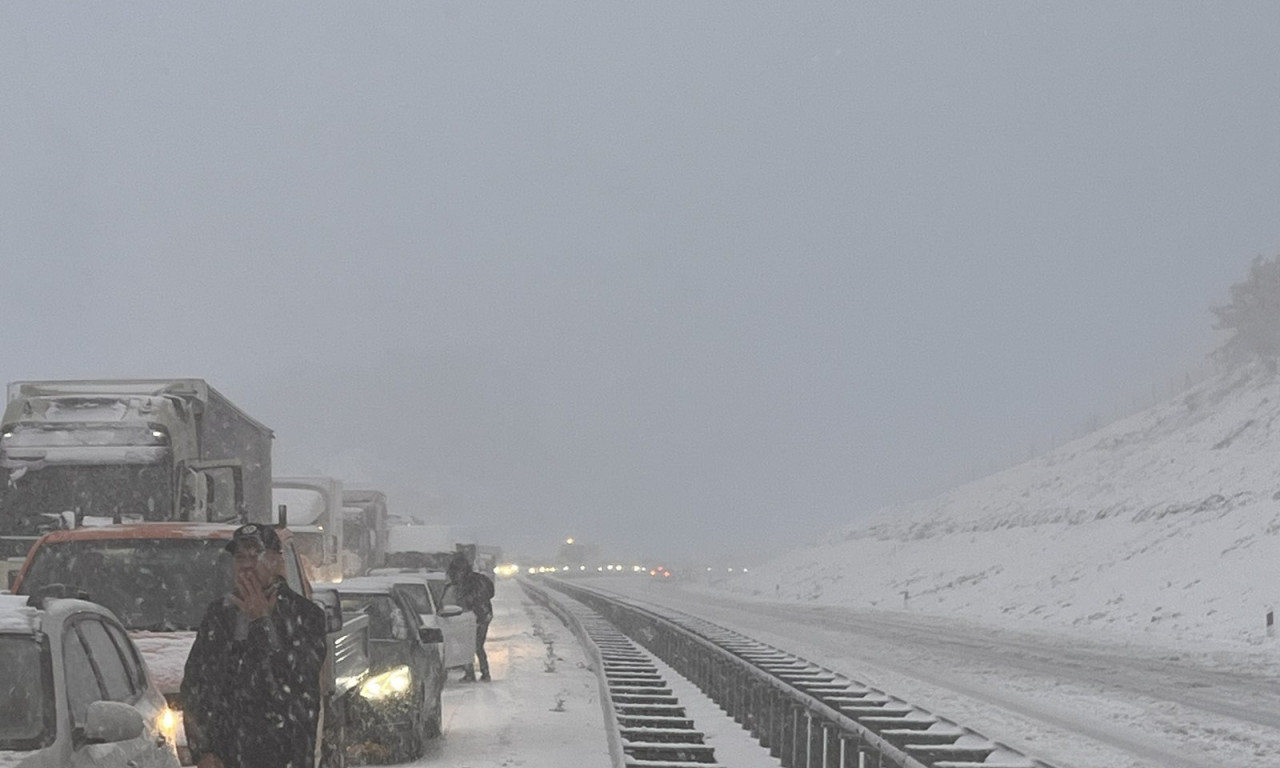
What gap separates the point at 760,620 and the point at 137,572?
37.0m

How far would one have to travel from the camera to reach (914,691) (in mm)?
21906

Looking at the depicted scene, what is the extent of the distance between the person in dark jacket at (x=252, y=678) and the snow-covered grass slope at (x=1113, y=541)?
95.8ft

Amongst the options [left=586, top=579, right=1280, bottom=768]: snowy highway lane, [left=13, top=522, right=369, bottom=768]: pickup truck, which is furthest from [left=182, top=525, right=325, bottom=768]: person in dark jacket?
Result: [left=586, top=579, right=1280, bottom=768]: snowy highway lane

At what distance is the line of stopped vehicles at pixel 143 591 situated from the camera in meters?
6.82

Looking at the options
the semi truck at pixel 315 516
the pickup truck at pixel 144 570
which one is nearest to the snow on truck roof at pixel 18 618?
the pickup truck at pixel 144 570

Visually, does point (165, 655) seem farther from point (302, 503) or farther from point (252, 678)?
point (302, 503)

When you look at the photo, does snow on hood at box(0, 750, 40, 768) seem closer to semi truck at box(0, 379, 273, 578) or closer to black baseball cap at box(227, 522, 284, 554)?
black baseball cap at box(227, 522, 284, 554)

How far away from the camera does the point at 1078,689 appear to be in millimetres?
22250

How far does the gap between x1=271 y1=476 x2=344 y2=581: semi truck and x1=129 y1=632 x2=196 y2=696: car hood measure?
21.7m

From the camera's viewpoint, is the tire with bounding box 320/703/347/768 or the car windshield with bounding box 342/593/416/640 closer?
the tire with bounding box 320/703/347/768

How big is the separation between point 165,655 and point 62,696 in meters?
3.57

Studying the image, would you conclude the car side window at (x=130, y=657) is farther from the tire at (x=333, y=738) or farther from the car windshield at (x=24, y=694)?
the tire at (x=333, y=738)

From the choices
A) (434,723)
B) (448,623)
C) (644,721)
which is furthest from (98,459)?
(644,721)

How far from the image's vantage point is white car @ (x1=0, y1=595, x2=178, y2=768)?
6434 mm
